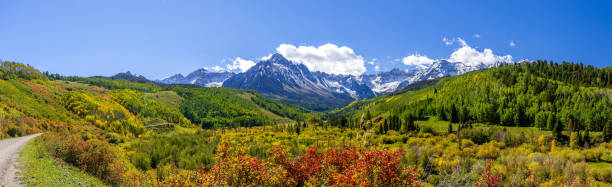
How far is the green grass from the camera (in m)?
16.0

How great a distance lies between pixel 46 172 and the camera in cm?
1761

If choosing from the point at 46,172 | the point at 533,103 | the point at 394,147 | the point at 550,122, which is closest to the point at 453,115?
the point at 550,122

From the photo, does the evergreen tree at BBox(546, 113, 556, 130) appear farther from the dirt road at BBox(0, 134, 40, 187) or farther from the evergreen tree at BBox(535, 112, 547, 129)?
the dirt road at BBox(0, 134, 40, 187)

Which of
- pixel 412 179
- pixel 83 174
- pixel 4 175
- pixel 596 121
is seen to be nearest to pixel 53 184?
pixel 4 175

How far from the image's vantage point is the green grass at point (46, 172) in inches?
629

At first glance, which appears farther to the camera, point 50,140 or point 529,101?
point 529,101

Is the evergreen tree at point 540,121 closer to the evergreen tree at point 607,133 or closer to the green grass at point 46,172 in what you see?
the evergreen tree at point 607,133

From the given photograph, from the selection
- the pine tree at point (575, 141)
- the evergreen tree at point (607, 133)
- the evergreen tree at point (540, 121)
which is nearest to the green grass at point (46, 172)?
the pine tree at point (575, 141)

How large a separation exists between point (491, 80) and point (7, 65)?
304894 millimetres

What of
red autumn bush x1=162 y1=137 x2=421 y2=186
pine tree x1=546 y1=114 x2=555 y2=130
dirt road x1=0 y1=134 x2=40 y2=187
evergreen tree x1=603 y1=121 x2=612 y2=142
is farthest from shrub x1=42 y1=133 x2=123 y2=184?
pine tree x1=546 y1=114 x2=555 y2=130

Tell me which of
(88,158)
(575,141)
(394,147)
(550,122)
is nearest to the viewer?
(88,158)

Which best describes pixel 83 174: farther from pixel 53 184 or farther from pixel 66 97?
pixel 66 97

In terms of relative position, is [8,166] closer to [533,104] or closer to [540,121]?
[540,121]

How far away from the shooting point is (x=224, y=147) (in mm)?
15266
